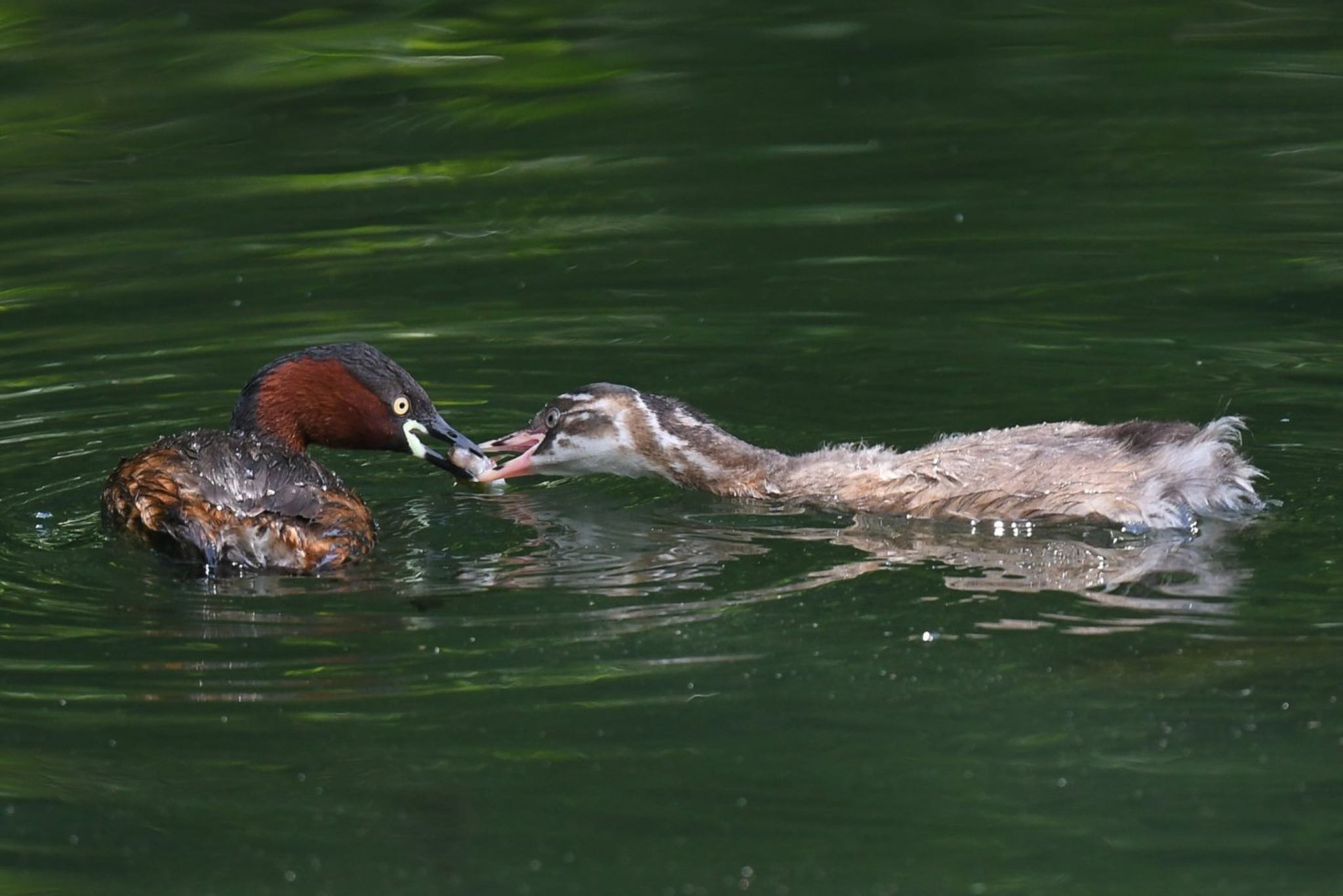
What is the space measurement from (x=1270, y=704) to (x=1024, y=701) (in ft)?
2.03

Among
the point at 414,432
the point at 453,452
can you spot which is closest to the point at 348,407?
the point at 414,432

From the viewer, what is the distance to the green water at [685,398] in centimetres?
516

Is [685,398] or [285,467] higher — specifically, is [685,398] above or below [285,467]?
below

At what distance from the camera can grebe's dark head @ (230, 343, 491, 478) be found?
803 centimetres

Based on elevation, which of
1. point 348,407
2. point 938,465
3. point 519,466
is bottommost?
point 519,466

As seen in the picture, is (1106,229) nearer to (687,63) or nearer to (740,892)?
(687,63)

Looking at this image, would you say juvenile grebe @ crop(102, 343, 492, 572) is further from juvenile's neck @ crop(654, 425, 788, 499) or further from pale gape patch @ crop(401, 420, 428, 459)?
juvenile's neck @ crop(654, 425, 788, 499)

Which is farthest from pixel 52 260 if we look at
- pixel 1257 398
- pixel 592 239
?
pixel 1257 398

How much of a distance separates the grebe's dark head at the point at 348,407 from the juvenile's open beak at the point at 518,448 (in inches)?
8.4

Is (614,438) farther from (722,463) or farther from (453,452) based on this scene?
(453,452)

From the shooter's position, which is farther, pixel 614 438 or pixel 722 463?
pixel 614 438

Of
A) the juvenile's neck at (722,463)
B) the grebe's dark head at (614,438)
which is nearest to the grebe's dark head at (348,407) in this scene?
the grebe's dark head at (614,438)

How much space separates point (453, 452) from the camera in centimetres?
803

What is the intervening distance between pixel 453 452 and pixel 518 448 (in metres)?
0.37
